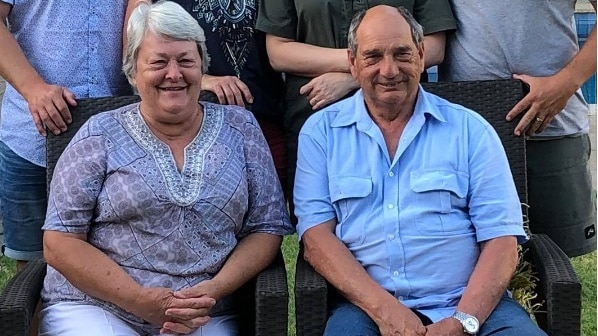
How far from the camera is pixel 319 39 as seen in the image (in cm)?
338

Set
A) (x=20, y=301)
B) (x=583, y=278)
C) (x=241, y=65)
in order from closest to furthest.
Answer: (x=20, y=301), (x=241, y=65), (x=583, y=278)

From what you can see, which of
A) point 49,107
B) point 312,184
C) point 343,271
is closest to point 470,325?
point 343,271

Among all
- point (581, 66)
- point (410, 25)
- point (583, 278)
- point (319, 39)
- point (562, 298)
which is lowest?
point (583, 278)

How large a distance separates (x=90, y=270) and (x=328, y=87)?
3.69ft

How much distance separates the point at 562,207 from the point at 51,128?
6.49 ft

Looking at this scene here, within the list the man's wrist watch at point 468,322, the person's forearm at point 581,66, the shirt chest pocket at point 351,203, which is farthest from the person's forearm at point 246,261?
the person's forearm at point 581,66

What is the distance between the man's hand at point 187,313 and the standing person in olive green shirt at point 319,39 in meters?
0.70

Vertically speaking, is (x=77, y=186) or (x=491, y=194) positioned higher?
(x=77, y=186)

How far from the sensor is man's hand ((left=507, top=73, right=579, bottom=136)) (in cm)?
326

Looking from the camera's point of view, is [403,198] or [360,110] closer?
[403,198]

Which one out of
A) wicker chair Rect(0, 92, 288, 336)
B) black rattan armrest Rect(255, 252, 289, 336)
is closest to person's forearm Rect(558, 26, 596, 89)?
wicker chair Rect(0, 92, 288, 336)

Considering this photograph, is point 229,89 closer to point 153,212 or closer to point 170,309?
point 153,212

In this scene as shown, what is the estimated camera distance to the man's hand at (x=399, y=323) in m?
2.74

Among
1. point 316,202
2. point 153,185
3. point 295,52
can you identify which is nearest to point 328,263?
point 316,202
